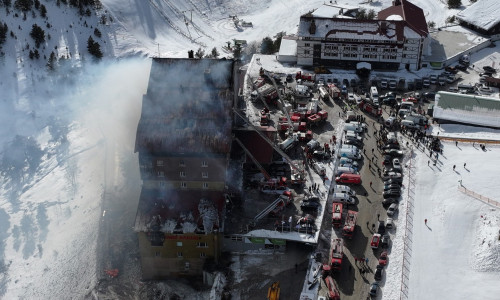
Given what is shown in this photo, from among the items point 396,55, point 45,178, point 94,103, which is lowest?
point 45,178

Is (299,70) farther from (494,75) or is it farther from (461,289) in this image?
(461,289)

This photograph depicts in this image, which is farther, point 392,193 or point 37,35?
point 37,35

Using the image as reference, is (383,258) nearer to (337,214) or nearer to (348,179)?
(337,214)

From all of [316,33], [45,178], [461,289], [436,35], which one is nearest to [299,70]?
[316,33]

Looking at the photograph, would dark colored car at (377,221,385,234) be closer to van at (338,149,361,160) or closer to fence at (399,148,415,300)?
fence at (399,148,415,300)

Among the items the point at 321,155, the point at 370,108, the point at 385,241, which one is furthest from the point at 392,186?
the point at 370,108
